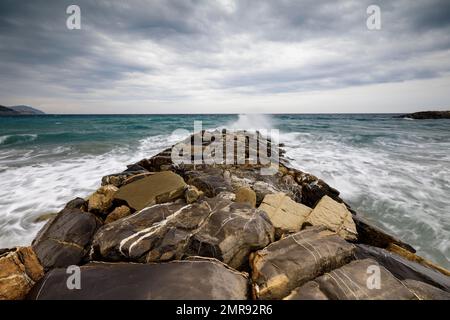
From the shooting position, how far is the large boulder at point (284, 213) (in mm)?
4059

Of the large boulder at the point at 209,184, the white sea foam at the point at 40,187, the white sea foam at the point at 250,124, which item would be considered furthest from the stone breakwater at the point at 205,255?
the white sea foam at the point at 250,124

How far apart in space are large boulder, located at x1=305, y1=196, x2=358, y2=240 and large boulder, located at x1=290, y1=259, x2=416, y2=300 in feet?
4.78

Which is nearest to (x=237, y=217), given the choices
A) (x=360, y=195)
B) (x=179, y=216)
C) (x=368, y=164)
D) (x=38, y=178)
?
(x=179, y=216)

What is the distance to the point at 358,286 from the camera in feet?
8.39

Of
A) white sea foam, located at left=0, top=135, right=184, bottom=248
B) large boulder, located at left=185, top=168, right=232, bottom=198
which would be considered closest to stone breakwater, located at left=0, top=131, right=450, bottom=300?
large boulder, located at left=185, top=168, right=232, bottom=198

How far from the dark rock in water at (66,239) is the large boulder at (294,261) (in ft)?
9.00

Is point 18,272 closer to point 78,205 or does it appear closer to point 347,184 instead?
point 78,205

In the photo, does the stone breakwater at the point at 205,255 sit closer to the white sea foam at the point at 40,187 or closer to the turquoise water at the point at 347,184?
the turquoise water at the point at 347,184

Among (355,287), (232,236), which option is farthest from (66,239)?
(355,287)

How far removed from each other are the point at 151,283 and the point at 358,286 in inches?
93.0

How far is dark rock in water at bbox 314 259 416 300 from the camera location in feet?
→ 8.05

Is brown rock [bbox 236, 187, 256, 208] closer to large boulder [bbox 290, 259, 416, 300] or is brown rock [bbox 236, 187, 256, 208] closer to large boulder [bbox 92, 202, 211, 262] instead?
large boulder [bbox 92, 202, 211, 262]
